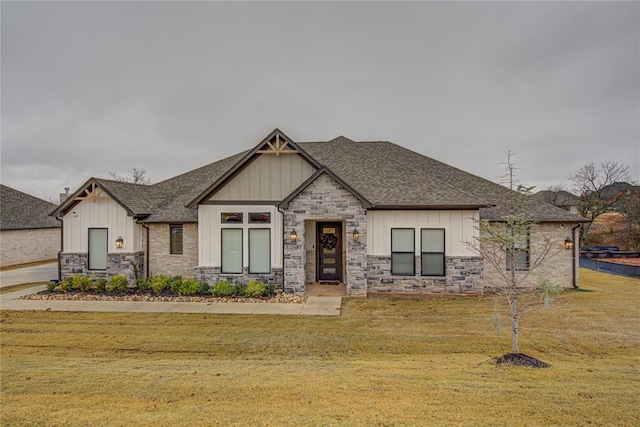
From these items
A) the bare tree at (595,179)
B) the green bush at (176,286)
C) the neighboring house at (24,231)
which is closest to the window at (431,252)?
the green bush at (176,286)

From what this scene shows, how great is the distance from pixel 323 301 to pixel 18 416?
8.50m

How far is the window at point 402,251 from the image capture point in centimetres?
1248

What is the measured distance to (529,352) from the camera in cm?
693

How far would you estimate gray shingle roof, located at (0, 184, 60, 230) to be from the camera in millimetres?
21469

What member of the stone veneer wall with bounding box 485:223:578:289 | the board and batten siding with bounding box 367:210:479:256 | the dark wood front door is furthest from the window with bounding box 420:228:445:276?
the dark wood front door

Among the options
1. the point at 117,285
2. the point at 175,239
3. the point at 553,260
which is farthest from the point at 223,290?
the point at 553,260

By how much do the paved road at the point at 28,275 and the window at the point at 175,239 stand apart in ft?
25.6

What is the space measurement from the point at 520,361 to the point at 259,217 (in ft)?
32.2

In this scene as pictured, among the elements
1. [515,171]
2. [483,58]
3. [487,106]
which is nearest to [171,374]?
[515,171]

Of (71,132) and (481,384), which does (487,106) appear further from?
(71,132)

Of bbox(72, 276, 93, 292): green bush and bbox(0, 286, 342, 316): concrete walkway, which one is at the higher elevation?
bbox(72, 276, 93, 292): green bush

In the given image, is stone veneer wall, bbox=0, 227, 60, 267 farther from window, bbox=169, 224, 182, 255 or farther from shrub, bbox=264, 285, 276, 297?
shrub, bbox=264, 285, 276, 297

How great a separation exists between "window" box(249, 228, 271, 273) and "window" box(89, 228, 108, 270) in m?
6.98

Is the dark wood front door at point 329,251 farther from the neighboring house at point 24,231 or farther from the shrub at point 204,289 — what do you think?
the neighboring house at point 24,231
